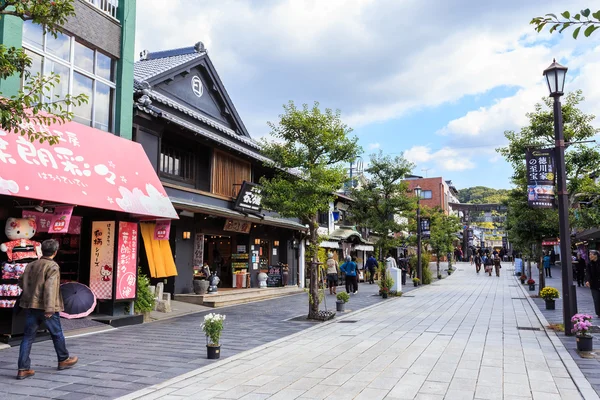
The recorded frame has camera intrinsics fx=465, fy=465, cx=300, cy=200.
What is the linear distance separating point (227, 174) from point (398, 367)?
13.4 metres

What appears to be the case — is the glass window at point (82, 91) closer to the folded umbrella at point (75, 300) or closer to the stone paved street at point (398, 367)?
the folded umbrella at point (75, 300)

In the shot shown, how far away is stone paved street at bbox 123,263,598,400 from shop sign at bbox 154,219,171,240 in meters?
4.86

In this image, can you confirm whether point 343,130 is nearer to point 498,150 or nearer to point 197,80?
point 498,150

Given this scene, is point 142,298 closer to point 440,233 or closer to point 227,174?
point 227,174

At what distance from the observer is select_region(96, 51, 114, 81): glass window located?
1281cm

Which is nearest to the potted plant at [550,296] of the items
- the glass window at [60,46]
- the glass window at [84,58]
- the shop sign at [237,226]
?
the shop sign at [237,226]

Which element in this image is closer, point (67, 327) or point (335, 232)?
point (67, 327)

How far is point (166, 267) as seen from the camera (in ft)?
46.6

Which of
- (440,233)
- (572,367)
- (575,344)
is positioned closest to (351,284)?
(575,344)

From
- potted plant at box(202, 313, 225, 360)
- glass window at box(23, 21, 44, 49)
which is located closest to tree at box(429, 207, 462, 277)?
potted plant at box(202, 313, 225, 360)

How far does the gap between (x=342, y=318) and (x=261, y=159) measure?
925 cm

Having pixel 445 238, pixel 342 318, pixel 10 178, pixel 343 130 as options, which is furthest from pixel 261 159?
pixel 445 238

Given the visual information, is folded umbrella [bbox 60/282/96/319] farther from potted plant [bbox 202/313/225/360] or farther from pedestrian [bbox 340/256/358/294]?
pedestrian [bbox 340/256/358/294]

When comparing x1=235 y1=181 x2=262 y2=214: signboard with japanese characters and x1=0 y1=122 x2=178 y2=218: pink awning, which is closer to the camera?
x1=0 y1=122 x2=178 y2=218: pink awning
